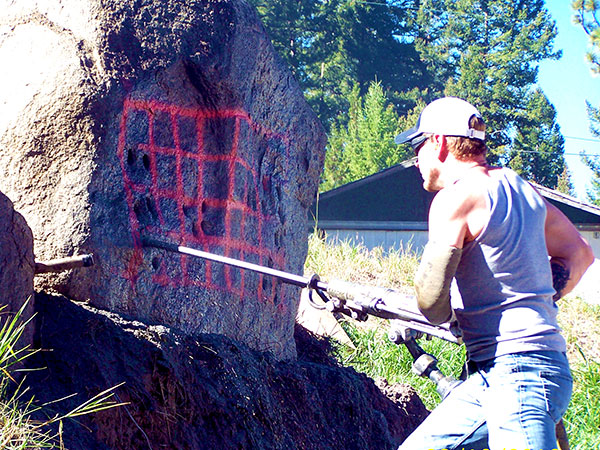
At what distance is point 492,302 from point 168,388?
1.54 meters

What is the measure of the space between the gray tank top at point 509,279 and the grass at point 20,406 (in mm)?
1453

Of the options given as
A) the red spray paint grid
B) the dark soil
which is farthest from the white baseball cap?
the red spray paint grid

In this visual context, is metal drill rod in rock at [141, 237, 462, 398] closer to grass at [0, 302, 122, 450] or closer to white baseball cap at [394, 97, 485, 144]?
white baseball cap at [394, 97, 485, 144]

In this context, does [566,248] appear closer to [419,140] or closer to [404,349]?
[419,140]

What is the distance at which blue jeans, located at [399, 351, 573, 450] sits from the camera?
270 cm

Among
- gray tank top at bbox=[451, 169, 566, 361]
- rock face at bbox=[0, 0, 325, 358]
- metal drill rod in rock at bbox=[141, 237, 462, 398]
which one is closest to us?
gray tank top at bbox=[451, 169, 566, 361]

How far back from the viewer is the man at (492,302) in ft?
9.04

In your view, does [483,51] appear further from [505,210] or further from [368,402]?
[505,210]

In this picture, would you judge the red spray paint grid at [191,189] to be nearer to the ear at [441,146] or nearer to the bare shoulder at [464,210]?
the ear at [441,146]

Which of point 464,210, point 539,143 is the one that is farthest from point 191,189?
point 539,143

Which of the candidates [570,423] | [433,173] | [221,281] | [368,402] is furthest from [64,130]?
[570,423]

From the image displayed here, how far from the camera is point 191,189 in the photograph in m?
4.49

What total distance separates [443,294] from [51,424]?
59.8 inches

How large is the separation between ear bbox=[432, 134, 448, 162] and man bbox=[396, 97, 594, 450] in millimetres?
16
